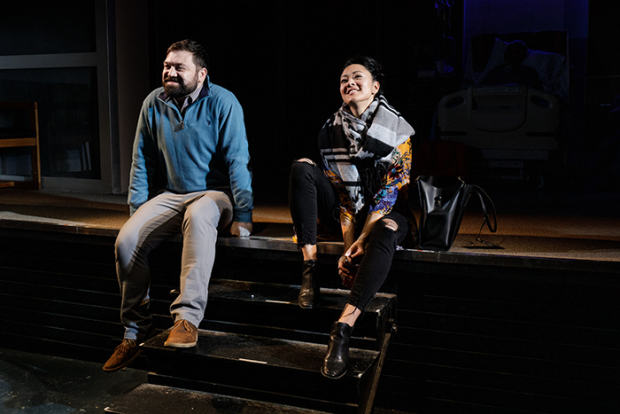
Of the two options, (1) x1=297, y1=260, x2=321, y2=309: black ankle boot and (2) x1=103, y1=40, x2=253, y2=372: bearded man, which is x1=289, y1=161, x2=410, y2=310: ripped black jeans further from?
(2) x1=103, y1=40, x2=253, y2=372: bearded man

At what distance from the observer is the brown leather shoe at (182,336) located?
234cm

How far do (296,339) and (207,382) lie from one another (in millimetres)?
426

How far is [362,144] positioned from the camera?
2.57 metres

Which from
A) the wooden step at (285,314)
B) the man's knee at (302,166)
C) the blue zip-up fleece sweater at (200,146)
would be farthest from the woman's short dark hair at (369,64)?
the wooden step at (285,314)

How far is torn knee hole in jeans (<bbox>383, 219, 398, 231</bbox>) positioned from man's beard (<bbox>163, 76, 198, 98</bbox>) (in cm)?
115

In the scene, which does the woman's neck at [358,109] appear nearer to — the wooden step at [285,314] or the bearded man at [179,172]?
the bearded man at [179,172]

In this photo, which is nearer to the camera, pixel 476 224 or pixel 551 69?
pixel 476 224

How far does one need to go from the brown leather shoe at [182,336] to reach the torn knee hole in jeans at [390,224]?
35.9 inches

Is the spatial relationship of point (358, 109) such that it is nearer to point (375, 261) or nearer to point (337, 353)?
point (375, 261)

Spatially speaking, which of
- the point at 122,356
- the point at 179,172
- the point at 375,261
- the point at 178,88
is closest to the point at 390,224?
the point at 375,261

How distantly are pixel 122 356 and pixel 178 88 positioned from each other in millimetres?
1280

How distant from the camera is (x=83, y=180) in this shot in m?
4.93

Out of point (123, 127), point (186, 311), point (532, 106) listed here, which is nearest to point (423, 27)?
point (532, 106)

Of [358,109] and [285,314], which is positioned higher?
[358,109]
